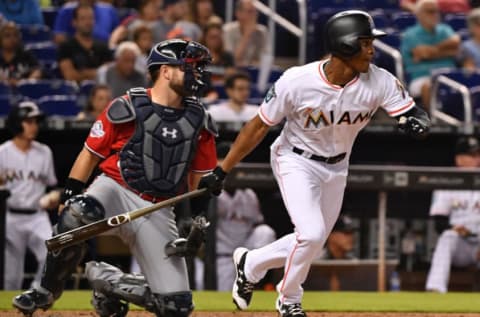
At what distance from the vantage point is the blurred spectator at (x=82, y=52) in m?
10.9

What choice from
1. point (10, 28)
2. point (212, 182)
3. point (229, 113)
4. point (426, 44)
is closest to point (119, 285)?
point (212, 182)

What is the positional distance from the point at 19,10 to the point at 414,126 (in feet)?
20.9

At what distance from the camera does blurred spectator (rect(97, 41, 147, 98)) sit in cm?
1052

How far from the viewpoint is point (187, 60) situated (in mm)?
5773

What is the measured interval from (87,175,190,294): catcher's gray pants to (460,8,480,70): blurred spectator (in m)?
6.68

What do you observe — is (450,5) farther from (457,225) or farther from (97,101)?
(97,101)

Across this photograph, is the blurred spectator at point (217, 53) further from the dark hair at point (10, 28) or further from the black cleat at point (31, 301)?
the black cleat at point (31, 301)

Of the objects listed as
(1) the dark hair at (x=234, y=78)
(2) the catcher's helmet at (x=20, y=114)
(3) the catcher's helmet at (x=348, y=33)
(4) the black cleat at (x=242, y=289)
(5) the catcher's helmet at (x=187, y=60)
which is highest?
(3) the catcher's helmet at (x=348, y=33)

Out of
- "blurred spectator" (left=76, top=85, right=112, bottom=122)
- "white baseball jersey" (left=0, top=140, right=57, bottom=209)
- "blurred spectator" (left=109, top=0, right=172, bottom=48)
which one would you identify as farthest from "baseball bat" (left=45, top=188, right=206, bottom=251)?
"blurred spectator" (left=109, top=0, right=172, bottom=48)

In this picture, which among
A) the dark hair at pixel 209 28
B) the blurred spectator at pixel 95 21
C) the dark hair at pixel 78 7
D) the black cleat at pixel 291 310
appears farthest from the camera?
the blurred spectator at pixel 95 21

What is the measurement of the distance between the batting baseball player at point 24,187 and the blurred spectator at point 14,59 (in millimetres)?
1205

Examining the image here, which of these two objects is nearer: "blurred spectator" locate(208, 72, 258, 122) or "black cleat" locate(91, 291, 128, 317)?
"black cleat" locate(91, 291, 128, 317)

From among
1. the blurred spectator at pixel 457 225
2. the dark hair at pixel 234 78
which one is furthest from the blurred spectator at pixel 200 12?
the blurred spectator at pixel 457 225

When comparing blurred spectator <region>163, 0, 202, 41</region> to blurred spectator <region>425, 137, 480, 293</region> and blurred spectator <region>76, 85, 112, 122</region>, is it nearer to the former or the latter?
blurred spectator <region>76, 85, 112, 122</region>
